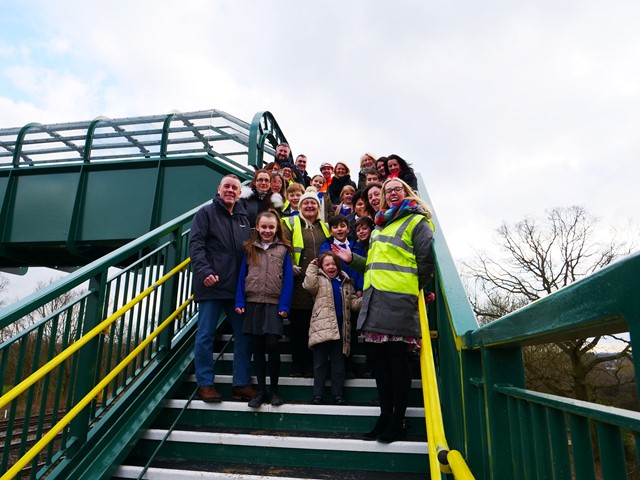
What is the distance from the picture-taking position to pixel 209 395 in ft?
11.0

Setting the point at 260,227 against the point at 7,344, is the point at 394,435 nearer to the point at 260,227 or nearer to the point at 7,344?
the point at 260,227

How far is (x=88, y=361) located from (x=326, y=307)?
1690 millimetres

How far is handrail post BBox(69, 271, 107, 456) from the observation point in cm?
277

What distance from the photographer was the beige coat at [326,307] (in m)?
3.46

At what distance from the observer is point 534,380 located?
53.3ft

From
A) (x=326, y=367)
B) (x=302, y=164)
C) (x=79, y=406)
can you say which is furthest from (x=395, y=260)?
(x=302, y=164)

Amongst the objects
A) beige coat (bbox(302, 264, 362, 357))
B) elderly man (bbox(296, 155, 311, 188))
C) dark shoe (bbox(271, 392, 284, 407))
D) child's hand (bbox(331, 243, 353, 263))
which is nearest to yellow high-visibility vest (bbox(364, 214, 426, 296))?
child's hand (bbox(331, 243, 353, 263))

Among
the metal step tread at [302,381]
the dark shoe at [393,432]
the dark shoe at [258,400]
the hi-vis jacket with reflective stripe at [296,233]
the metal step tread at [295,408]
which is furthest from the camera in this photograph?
the hi-vis jacket with reflective stripe at [296,233]

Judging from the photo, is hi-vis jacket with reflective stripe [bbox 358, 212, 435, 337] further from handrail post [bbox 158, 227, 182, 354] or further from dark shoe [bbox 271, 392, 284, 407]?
handrail post [bbox 158, 227, 182, 354]

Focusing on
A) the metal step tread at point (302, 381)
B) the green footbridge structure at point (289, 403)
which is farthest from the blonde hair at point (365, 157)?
the metal step tread at point (302, 381)

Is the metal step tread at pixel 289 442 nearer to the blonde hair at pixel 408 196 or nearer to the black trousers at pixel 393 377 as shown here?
the black trousers at pixel 393 377

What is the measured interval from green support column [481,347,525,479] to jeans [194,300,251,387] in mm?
2375

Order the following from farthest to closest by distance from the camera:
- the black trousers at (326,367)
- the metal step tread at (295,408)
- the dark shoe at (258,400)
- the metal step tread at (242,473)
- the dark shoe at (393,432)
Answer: the black trousers at (326,367) < the dark shoe at (258,400) < the metal step tread at (295,408) < the dark shoe at (393,432) < the metal step tread at (242,473)

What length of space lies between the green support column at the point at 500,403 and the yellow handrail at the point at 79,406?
2131 mm
